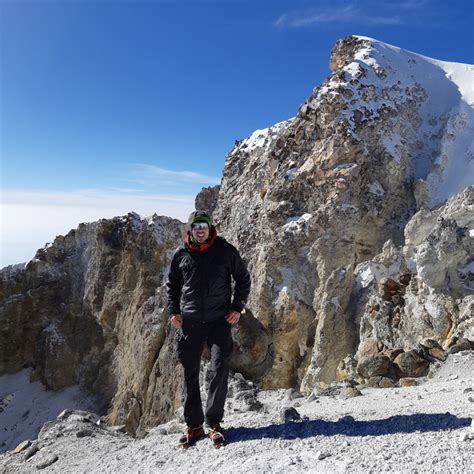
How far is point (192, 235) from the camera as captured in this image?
5859mm

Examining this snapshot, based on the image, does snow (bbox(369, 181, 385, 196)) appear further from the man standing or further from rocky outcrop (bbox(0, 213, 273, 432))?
Result: the man standing

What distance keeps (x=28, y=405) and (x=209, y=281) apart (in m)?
32.2

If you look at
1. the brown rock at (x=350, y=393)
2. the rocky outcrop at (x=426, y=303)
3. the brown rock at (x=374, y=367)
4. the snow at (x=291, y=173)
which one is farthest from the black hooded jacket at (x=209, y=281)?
the snow at (x=291, y=173)

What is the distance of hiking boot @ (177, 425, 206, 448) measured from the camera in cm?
572

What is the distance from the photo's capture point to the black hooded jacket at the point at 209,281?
19.2ft

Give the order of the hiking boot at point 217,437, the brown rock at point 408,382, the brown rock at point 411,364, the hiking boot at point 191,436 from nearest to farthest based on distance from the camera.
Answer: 1. the hiking boot at point 217,437
2. the hiking boot at point 191,436
3. the brown rock at point 408,382
4. the brown rock at point 411,364

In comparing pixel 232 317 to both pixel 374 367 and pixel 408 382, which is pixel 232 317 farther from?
pixel 374 367

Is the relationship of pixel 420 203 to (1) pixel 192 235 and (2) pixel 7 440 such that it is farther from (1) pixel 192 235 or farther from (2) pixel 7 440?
(2) pixel 7 440

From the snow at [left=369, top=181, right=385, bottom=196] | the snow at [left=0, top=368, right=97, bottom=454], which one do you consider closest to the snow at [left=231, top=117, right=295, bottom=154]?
the snow at [left=369, top=181, right=385, bottom=196]

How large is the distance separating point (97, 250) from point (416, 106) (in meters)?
26.1

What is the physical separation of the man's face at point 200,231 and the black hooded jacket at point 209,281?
0.19 m

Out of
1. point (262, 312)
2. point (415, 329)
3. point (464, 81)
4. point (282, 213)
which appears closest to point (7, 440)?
point (262, 312)

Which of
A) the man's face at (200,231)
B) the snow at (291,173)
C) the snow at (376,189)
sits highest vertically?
the snow at (291,173)

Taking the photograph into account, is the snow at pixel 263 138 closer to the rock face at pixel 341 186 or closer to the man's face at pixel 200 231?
the rock face at pixel 341 186
